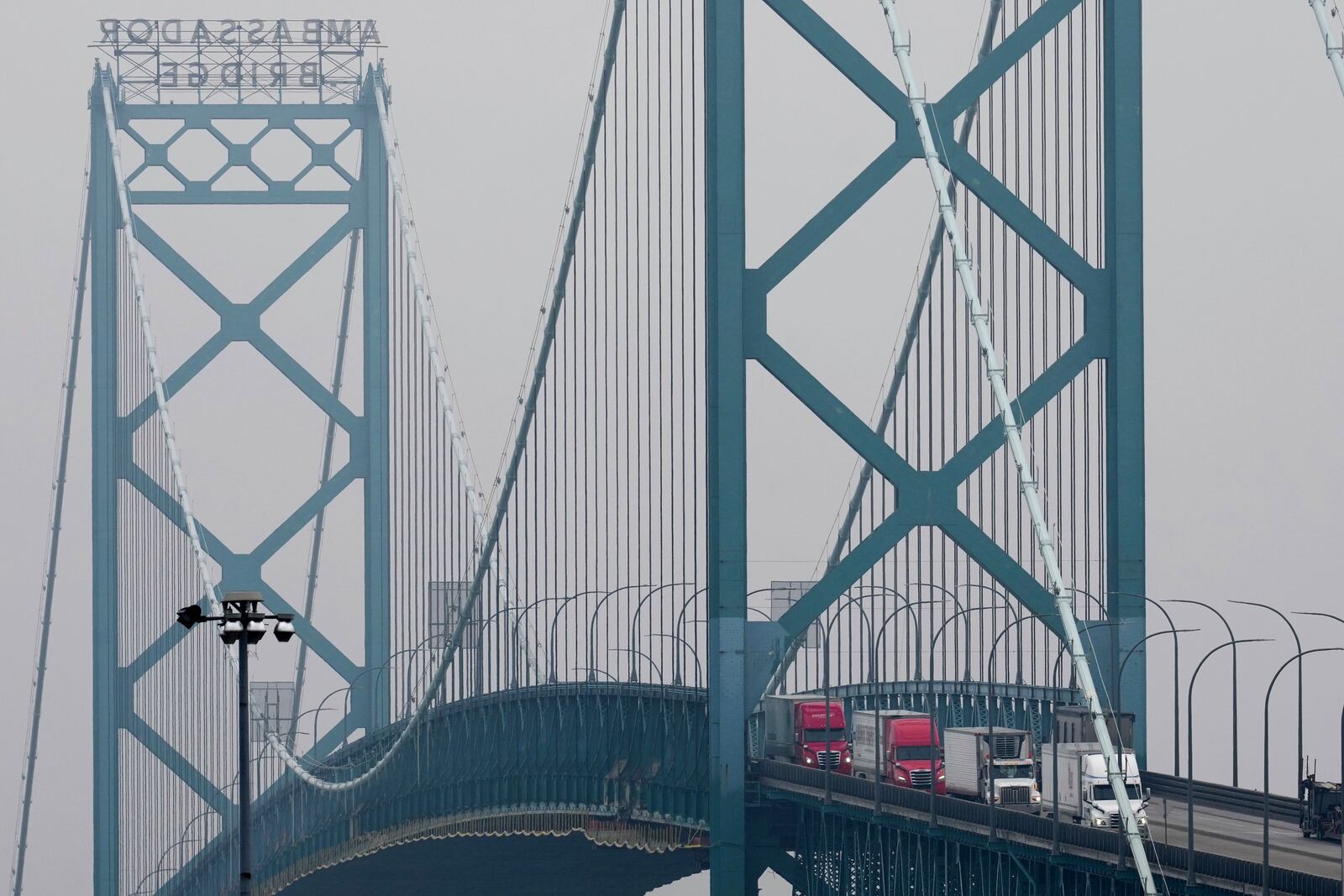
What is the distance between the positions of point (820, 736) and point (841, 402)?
3.32 m

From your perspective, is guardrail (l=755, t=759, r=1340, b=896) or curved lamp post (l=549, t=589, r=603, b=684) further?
curved lamp post (l=549, t=589, r=603, b=684)

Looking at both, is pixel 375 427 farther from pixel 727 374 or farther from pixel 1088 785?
pixel 1088 785

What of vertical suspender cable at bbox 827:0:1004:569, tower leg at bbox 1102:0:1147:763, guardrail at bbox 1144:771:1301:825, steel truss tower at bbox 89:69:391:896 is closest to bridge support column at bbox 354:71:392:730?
steel truss tower at bbox 89:69:391:896

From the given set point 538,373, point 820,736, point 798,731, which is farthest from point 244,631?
point 538,373

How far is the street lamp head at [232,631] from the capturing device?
22.3 m

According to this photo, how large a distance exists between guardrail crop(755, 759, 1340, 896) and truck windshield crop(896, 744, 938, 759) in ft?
1.48

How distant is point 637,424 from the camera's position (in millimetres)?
34188

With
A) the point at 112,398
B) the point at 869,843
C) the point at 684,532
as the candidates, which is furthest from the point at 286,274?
the point at 869,843

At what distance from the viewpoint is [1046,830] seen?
25.1m

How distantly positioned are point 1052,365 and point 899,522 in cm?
203

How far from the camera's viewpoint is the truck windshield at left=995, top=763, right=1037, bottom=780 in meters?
27.9

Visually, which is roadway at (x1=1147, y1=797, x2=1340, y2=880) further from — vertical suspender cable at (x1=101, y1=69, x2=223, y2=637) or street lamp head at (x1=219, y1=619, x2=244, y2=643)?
vertical suspender cable at (x1=101, y1=69, x2=223, y2=637)

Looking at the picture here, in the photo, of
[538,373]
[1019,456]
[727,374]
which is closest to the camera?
[1019,456]

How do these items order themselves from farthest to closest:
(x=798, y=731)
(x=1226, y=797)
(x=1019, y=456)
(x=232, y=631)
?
(x=798, y=731)
(x=1226, y=797)
(x=1019, y=456)
(x=232, y=631)
